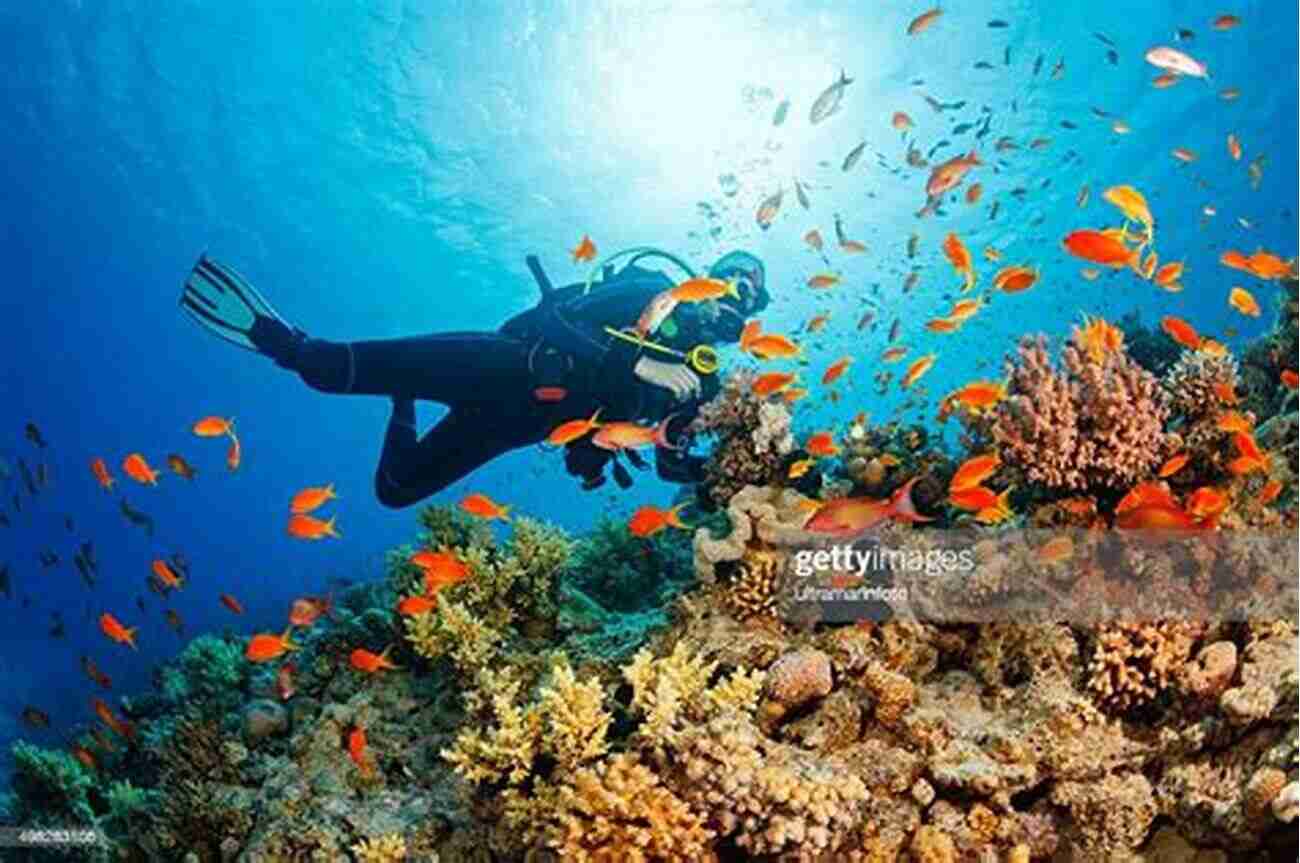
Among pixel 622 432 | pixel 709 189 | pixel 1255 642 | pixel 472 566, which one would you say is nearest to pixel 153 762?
pixel 472 566

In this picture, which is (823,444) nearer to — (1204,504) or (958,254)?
(958,254)

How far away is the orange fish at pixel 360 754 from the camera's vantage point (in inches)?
216

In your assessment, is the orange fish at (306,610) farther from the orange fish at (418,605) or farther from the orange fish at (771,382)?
the orange fish at (771,382)

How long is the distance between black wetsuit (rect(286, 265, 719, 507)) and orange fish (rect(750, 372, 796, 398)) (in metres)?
1.41

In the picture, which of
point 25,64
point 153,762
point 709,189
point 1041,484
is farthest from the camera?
point 709,189

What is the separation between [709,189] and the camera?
28859 mm

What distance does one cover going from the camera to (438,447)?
9648 mm

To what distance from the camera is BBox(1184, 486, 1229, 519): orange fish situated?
14.6 feet

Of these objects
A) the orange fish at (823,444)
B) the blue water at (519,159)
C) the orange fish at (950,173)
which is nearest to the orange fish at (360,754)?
the orange fish at (823,444)

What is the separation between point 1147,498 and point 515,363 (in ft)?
20.3

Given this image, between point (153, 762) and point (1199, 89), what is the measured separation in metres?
30.8

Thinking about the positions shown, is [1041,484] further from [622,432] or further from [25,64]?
[25,64]

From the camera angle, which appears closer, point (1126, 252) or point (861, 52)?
point (1126, 252)

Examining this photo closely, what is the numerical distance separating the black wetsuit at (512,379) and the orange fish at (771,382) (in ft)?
4.63
